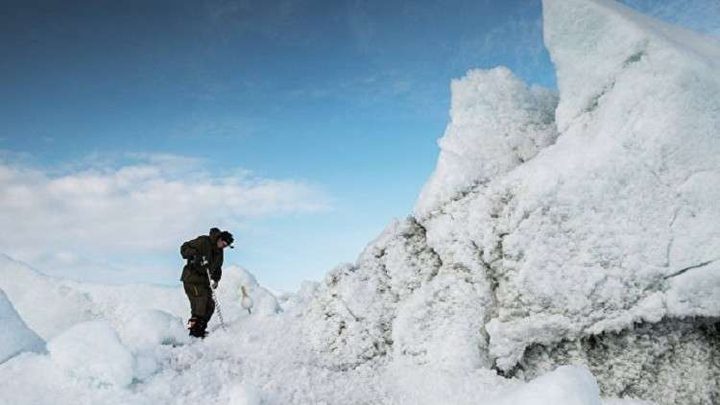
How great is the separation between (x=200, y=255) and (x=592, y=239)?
30.1 ft

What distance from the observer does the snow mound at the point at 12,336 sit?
9758 mm

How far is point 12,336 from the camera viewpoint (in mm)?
9914

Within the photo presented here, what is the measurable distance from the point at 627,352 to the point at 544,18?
6384 millimetres

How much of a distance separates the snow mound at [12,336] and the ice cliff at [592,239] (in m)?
5.43

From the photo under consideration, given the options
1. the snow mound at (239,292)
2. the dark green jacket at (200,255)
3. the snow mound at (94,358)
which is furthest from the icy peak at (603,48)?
the snow mound at (239,292)

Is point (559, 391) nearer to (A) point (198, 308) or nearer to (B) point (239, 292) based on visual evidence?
A: (A) point (198, 308)

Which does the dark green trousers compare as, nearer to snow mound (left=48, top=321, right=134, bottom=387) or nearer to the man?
the man

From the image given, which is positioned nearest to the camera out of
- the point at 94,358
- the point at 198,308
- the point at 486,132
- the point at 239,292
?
the point at 94,358

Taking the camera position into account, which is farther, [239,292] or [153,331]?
[239,292]

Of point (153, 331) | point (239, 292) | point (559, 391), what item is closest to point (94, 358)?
point (153, 331)

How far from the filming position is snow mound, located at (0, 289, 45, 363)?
32.0ft

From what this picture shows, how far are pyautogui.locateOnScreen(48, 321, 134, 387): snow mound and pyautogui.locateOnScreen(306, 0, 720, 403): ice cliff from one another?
4170 mm

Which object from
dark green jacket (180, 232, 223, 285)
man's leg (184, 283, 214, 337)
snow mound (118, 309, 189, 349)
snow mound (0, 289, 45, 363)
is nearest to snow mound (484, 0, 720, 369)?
snow mound (118, 309, 189, 349)

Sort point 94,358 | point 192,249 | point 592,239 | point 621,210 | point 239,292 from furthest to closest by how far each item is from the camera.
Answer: point 239,292, point 192,249, point 592,239, point 621,210, point 94,358
